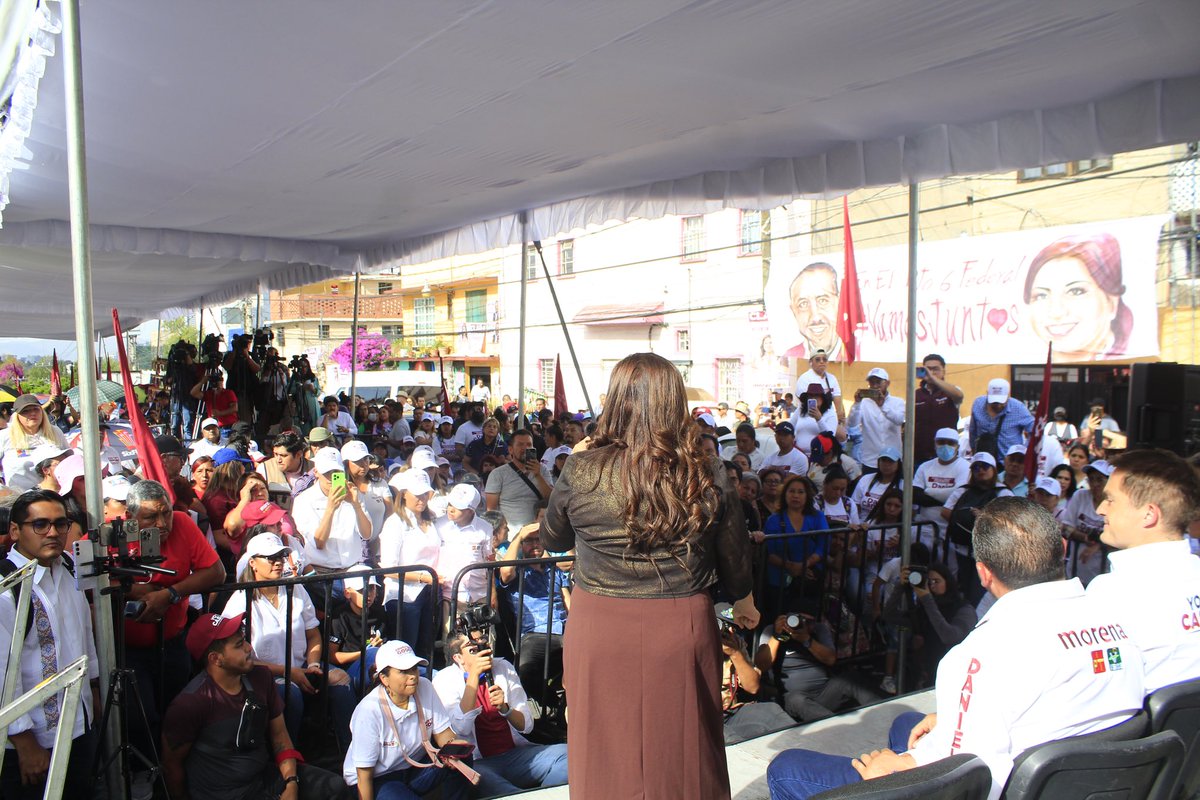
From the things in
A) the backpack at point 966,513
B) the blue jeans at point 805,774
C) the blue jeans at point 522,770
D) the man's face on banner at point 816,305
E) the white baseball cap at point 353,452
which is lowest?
the blue jeans at point 522,770

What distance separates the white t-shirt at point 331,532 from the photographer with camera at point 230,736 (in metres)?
1.42

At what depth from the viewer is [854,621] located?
5.34m

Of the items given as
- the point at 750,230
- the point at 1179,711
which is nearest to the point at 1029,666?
the point at 1179,711

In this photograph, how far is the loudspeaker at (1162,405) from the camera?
15.9ft

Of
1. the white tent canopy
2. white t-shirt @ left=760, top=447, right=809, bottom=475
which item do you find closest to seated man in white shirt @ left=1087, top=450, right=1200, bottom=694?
the white tent canopy

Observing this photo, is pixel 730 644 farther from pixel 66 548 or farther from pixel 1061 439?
pixel 1061 439

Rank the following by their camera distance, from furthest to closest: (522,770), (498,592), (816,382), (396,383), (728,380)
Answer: (396,383), (728,380), (816,382), (498,592), (522,770)

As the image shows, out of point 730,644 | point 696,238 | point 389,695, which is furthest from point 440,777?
point 696,238

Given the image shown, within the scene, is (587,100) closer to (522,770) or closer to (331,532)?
(331,532)

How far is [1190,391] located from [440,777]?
4.63m

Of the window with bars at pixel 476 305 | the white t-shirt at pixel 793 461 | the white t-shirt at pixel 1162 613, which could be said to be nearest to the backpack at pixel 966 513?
the white t-shirt at pixel 793 461

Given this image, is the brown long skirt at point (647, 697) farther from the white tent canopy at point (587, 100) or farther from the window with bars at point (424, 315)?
the window with bars at point (424, 315)

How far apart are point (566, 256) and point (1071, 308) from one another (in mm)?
19892

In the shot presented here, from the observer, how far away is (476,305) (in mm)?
37750
